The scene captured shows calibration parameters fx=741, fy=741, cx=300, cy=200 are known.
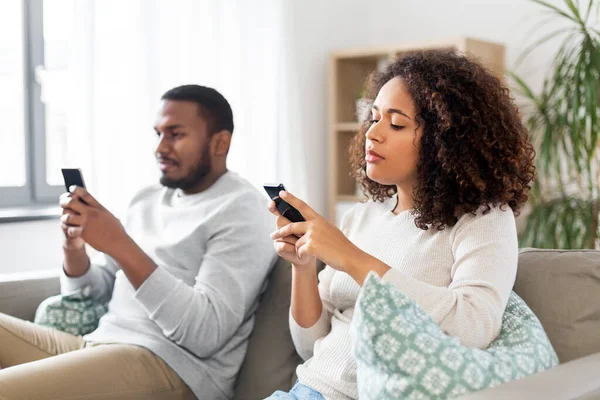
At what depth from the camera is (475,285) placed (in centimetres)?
119

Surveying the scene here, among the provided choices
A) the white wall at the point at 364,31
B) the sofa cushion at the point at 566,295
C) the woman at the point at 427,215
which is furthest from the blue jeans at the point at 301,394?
the white wall at the point at 364,31

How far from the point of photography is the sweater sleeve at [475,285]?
1.16m

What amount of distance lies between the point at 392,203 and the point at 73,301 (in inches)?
33.7

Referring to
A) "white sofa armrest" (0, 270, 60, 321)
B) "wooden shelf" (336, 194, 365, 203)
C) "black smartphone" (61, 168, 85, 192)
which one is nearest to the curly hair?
"black smartphone" (61, 168, 85, 192)

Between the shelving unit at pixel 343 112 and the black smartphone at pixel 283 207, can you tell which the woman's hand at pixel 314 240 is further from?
the shelving unit at pixel 343 112

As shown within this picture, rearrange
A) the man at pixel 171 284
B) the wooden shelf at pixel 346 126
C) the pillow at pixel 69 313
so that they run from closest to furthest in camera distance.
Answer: the man at pixel 171 284 < the pillow at pixel 69 313 < the wooden shelf at pixel 346 126

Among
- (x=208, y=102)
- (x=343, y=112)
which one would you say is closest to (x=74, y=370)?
(x=208, y=102)

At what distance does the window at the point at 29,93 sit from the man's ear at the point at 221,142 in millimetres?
1388

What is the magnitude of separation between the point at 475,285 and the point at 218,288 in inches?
25.6

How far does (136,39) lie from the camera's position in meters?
2.94

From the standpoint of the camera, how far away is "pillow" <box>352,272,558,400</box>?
38.9 inches

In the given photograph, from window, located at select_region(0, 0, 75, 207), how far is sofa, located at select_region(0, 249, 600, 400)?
1200mm

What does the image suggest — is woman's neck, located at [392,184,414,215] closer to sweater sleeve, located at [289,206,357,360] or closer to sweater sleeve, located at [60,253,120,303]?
sweater sleeve, located at [289,206,357,360]

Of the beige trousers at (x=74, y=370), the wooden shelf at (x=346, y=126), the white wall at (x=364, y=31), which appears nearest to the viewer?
the beige trousers at (x=74, y=370)
